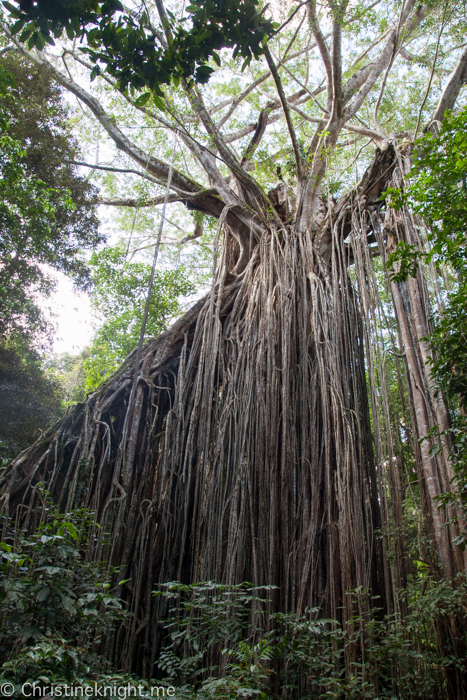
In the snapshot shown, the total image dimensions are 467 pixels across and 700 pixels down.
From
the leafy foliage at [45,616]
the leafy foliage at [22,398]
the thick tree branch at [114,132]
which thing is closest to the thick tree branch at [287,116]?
the thick tree branch at [114,132]

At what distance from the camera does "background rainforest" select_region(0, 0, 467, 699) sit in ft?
6.41

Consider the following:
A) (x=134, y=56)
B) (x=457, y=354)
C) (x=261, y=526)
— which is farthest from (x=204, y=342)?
(x=134, y=56)

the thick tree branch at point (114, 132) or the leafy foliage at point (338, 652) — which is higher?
the thick tree branch at point (114, 132)

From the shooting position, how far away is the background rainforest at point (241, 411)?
6.41 feet

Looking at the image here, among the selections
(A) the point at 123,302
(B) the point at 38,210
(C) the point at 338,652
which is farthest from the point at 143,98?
(A) the point at 123,302

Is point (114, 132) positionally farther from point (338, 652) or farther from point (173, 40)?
point (338, 652)

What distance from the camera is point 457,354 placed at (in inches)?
98.2

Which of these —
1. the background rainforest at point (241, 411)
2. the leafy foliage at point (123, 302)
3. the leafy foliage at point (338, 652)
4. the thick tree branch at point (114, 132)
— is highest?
the thick tree branch at point (114, 132)

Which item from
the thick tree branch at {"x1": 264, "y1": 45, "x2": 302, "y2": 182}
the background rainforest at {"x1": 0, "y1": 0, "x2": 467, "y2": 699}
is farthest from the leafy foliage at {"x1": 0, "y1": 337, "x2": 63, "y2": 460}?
the thick tree branch at {"x1": 264, "y1": 45, "x2": 302, "y2": 182}

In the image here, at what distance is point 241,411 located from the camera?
11.9 feet

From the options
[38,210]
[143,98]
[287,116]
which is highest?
[287,116]

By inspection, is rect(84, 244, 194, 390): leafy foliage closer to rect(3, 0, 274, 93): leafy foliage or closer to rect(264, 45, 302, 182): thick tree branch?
rect(264, 45, 302, 182): thick tree branch

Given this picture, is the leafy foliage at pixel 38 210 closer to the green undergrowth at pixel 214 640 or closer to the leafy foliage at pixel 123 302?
the leafy foliage at pixel 123 302

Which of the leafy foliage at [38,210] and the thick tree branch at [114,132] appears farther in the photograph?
the thick tree branch at [114,132]
